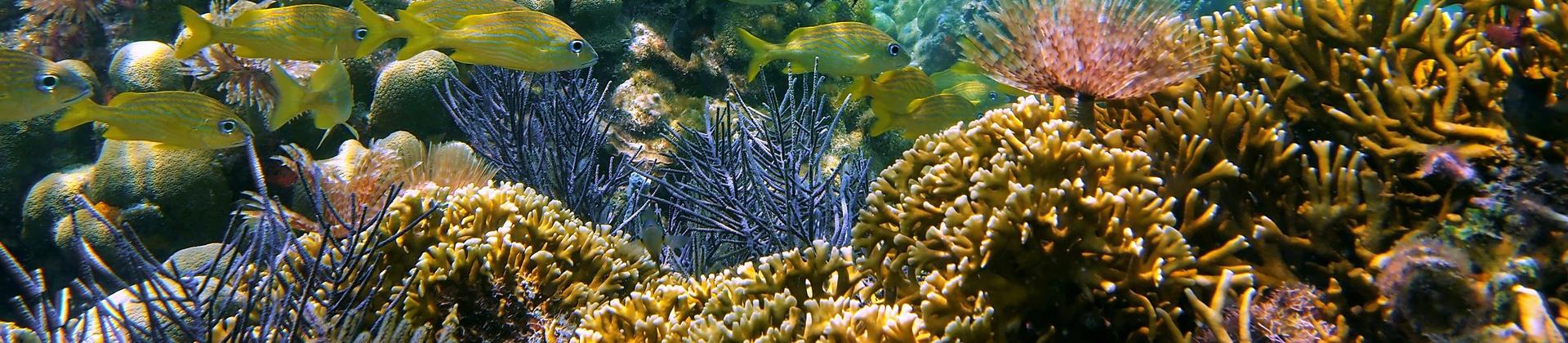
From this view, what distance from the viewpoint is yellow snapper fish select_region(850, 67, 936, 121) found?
4781 millimetres

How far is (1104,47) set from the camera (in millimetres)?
2172

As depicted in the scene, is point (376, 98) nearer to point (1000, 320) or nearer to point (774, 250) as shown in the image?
point (774, 250)

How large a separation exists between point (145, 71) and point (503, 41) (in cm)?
430

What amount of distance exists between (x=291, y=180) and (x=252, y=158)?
13.1 feet

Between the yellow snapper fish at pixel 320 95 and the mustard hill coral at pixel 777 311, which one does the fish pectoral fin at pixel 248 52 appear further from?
the mustard hill coral at pixel 777 311

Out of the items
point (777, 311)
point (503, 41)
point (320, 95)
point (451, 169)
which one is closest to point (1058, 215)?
point (777, 311)

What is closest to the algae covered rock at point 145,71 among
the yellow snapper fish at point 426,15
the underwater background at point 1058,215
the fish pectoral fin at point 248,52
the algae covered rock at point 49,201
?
the algae covered rock at point 49,201

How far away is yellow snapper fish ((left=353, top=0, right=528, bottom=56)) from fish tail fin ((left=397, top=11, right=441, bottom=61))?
8cm

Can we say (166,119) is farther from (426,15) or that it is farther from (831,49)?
(831,49)

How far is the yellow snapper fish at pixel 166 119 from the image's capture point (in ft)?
12.4

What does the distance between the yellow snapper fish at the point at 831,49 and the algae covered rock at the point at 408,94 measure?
2.76 meters

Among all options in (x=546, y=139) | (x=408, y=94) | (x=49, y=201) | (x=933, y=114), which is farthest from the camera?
(x=408, y=94)

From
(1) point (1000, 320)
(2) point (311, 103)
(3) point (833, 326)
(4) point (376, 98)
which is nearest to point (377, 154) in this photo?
(2) point (311, 103)

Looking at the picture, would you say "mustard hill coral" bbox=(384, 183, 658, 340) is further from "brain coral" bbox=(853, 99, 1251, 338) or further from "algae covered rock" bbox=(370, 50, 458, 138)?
"algae covered rock" bbox=(370, 50, 458, 138)
